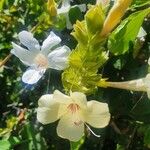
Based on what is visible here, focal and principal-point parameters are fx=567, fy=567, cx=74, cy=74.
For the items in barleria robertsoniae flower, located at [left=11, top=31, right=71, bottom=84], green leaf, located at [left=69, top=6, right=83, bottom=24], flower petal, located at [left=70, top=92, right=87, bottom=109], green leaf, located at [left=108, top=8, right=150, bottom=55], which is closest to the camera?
flower petal, located at [left=70, top=92, right=87, bottom=109]

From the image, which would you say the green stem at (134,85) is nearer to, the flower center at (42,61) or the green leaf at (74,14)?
the flower center at (42,61)

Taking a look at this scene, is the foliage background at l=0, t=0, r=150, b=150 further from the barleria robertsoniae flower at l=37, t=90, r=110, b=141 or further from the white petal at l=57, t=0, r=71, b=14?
the barleria robertsoniae flower at l=37, t=90, r=110, b=141

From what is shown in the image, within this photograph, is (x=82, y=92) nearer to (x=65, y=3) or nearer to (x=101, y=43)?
(x=101, y=43)

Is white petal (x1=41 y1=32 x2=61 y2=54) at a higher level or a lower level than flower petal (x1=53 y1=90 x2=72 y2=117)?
higher

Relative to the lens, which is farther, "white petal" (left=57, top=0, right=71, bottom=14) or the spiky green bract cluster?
"white petal" (left=57, top=0, right=71, bottom=14)

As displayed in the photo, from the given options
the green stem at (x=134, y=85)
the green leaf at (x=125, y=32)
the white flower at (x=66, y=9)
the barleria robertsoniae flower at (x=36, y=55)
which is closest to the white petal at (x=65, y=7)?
the white flower at (x=66, y=9)

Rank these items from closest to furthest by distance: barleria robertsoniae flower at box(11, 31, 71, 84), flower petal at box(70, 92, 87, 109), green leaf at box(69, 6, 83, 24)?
flower petal at box(70, 92, 87, 109) → barleria robertsoniae flower at box(11, 31, 71, 84) → green leaf at box(69, 6, 83, 24)

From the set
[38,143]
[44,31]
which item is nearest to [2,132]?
[38,143]

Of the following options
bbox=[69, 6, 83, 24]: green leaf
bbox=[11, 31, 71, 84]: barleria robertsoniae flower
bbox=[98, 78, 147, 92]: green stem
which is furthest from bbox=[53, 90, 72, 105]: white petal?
bbox=[69, 6, 83, 24]: green leaf
